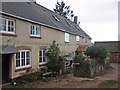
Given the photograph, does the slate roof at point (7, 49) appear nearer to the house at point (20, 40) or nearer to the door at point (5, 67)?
the house at point (20, 40)

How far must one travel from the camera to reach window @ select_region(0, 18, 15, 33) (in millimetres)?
18547

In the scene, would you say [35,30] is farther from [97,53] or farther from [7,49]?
[97,53]

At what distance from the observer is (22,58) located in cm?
2144

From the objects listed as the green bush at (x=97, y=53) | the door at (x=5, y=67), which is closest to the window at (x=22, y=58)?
the door at (x=5, y=67)

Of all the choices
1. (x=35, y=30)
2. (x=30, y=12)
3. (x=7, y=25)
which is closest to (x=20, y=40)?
(x=7, y=25)

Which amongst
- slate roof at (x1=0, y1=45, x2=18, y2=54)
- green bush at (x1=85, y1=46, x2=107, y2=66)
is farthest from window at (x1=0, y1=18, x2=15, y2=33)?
green bush at (x1=85, y1=46, x2=107, y2=66)

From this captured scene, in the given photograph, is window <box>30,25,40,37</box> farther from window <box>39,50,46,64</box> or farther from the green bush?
the green bush

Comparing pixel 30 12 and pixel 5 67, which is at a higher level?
pixel 30 12

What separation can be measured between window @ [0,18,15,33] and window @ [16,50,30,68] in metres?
2.25

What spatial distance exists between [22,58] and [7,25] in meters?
3.67

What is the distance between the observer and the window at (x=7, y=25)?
1855cm

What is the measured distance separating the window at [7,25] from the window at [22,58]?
2.25m

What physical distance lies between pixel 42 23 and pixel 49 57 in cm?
358

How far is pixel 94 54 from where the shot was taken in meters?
32.2
